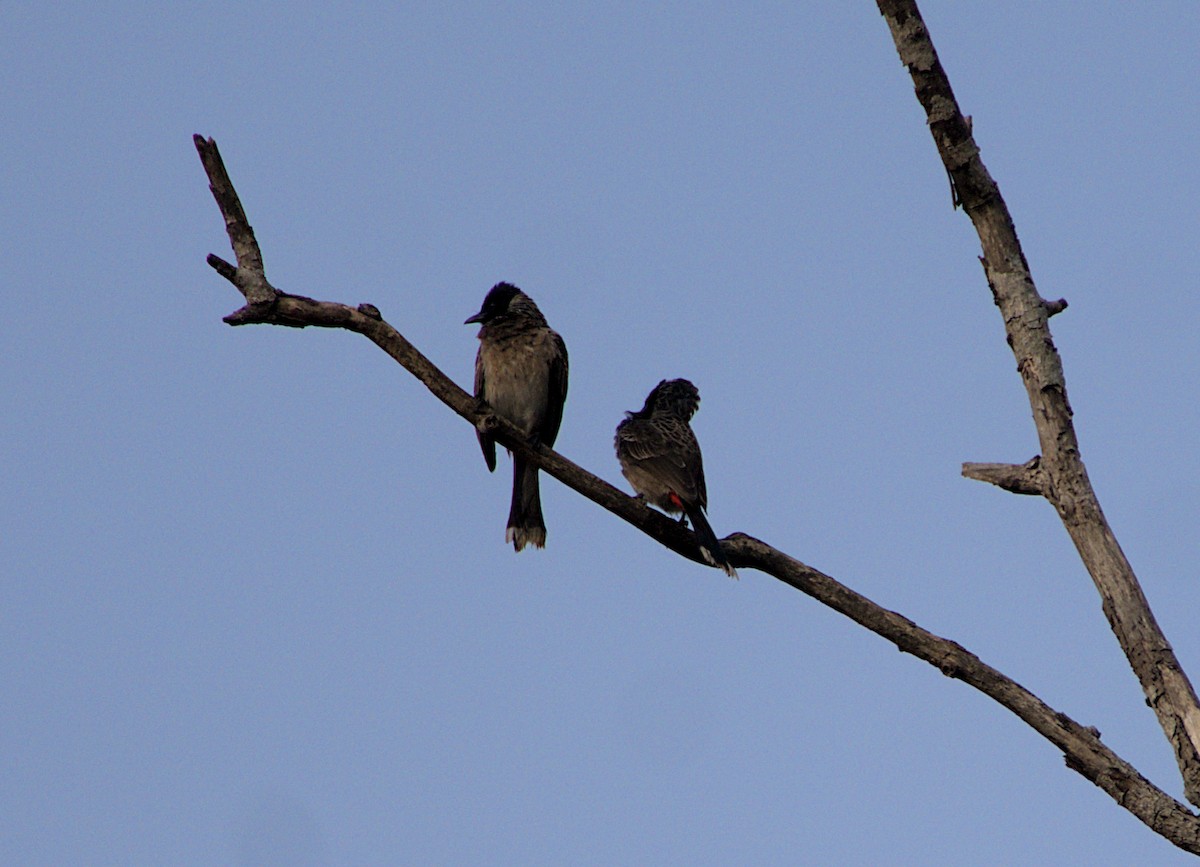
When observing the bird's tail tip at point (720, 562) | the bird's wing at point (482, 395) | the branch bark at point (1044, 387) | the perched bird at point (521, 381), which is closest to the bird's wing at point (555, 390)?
the perched bird at point (521, 381)

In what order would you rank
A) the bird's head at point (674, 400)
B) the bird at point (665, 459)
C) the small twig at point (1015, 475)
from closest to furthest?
the small twig at point (1015, 475) → the bird at point (665, 459) → the bird's head at point (674, 400)

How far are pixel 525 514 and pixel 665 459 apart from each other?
1527 mm

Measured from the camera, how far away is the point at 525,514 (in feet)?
29.2

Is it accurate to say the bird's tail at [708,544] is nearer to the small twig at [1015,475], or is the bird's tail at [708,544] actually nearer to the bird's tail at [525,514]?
the small twig at [1015,475]

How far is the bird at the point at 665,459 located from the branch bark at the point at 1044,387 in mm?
1830

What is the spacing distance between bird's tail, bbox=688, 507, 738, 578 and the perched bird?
2.08 metres

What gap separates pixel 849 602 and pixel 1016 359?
1271 millimetres

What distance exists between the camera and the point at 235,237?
249 inches

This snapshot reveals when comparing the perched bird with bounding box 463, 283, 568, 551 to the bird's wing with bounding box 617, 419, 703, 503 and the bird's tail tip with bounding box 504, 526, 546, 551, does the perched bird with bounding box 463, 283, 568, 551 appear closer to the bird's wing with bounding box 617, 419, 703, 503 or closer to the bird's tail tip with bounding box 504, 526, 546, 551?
the bird's tail tip with bounding box 504, 526, 546, 551

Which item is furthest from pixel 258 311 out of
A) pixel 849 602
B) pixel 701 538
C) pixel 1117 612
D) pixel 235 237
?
pixel 1117 612

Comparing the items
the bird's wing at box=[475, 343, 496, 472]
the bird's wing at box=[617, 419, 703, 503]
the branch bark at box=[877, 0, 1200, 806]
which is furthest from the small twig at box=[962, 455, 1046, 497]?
the bird's wing at box=[475, 343, 496, 472]

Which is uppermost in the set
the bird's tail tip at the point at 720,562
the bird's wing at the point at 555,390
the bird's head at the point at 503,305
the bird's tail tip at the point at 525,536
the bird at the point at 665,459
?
the bird's head at the point at 503,305

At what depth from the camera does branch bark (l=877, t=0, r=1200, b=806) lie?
5.15m

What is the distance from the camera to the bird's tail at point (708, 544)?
635 cm
